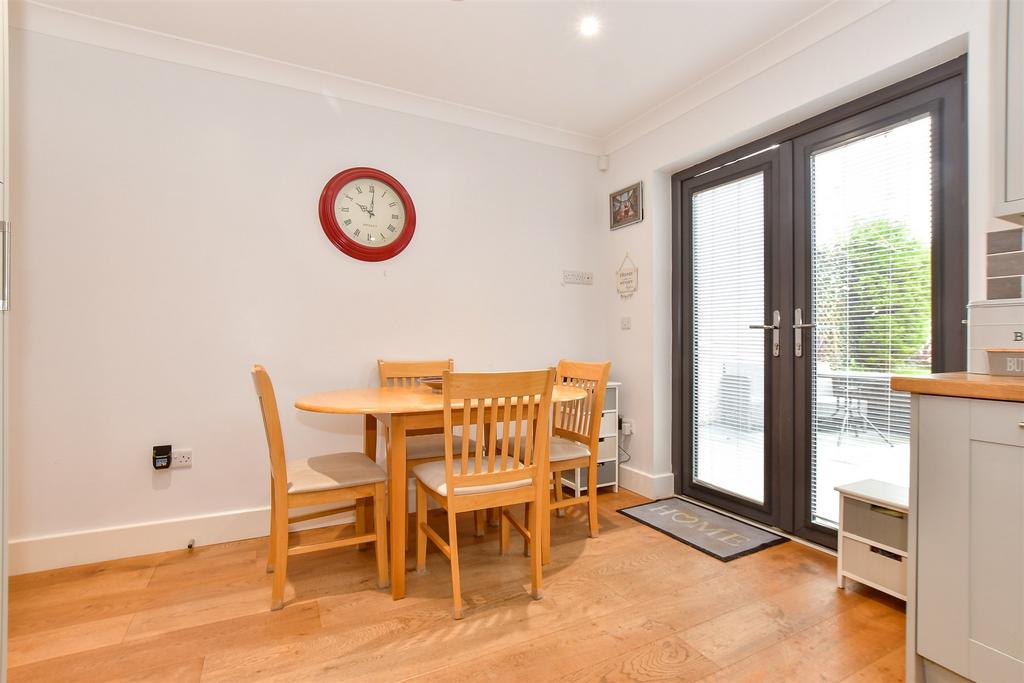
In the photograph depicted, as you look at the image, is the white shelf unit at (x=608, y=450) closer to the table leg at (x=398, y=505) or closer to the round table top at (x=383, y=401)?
the round table top at (x=383, y=401)

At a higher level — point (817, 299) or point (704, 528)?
point (817, 299)

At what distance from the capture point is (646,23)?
2328mm

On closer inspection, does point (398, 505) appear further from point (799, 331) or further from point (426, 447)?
point (799, 331)

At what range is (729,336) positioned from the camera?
2971mm

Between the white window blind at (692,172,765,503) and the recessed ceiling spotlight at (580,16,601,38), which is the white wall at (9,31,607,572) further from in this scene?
the white window blind at (692,172,765,503)

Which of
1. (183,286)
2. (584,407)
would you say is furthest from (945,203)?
(183,286)

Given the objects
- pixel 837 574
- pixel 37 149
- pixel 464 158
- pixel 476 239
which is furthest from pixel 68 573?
pixel 837 574

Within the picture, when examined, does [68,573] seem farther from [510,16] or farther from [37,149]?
[510,16]

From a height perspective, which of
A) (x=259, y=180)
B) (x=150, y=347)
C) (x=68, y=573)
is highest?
(x=259, y=180)

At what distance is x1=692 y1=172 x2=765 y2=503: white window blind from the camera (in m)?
2.81

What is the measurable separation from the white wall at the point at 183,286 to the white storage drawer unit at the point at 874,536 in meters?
2.17

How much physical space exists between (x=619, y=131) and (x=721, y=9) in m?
1.33

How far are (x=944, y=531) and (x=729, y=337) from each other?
1.71 m

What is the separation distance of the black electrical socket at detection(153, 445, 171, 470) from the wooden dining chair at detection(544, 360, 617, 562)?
77.0 inches
